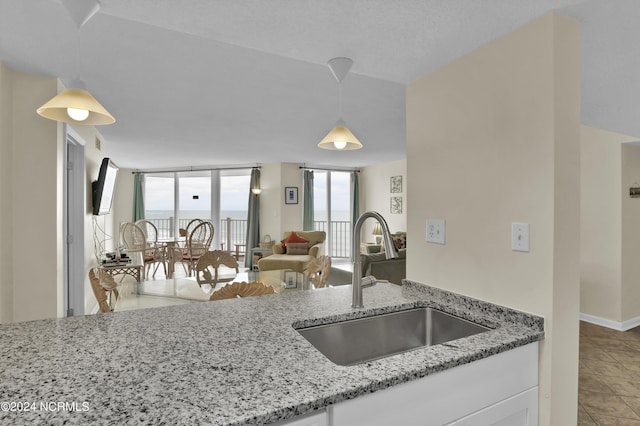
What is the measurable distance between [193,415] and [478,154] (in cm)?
148

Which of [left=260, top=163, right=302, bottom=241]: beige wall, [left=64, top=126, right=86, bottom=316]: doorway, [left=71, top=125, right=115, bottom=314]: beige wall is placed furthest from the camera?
[left=260, top=163, right=302, bottom=241]: beige wall

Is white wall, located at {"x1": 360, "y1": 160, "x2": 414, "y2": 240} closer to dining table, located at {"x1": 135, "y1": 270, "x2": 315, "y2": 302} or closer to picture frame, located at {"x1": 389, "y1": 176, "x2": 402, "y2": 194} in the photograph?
picture frame, located at {"x1": 389, "y1": 176, "x2": 402, "y2": 194}

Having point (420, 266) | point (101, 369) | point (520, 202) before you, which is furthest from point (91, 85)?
point (520, 202)

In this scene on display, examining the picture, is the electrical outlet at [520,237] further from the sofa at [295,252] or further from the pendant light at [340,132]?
the sofa at [295,252]

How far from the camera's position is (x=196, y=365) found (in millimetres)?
918

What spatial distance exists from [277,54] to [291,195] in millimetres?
5727

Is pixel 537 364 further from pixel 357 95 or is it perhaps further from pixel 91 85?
pixel 91 85

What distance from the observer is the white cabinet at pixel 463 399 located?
2.87 ft

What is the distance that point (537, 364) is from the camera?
1278 millimetres

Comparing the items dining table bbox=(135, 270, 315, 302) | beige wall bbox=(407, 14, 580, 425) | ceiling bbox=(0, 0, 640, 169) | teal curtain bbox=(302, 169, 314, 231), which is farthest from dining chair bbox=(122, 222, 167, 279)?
beige wall bbox=(407, 14, 580, 425)

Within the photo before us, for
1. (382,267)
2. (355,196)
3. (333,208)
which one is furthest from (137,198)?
(382,267)

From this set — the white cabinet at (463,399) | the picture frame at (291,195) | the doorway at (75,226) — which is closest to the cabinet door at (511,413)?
the white cabinet at (463,399)

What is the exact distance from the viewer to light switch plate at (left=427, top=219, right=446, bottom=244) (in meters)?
1.73

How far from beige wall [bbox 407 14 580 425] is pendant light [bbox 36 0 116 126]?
165 cm
